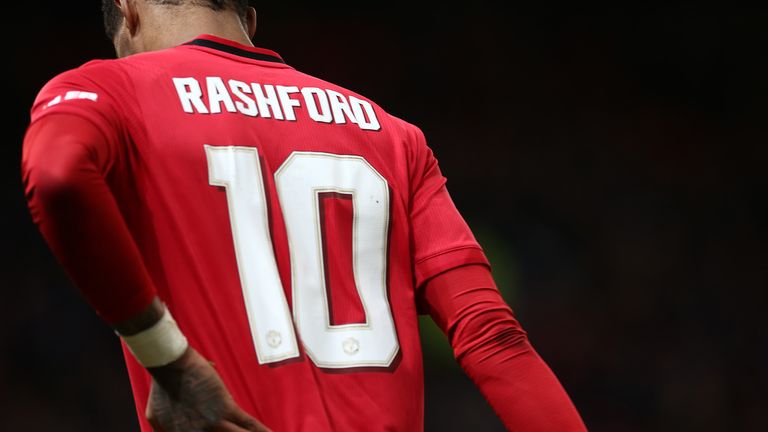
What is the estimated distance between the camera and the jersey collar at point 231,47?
1523mm

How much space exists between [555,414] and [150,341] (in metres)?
0.57

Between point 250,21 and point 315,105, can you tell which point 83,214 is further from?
point 250,21

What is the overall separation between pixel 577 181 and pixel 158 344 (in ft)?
16.1

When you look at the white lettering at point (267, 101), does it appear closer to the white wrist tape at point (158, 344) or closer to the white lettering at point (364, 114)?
the white lettering at point (364, 114)

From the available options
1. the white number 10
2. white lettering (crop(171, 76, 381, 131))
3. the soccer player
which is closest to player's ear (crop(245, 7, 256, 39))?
the soccer player

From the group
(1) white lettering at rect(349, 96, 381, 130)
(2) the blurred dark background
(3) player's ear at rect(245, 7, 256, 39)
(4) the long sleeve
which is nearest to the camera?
(4) the long sleeve

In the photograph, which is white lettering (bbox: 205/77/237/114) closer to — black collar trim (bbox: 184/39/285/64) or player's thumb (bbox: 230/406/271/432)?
black collar trim (bbox: 184/39/285/64)

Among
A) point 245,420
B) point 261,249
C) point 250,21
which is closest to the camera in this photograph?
point 245,420

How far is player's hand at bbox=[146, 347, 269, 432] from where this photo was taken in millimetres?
1198

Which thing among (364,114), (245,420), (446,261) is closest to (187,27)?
(364,114)

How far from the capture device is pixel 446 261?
4.86 ft

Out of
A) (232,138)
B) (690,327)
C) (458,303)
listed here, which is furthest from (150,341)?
(690,327)

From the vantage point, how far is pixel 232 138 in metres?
1.37

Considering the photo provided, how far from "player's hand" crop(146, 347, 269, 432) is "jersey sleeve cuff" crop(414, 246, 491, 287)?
388mm
